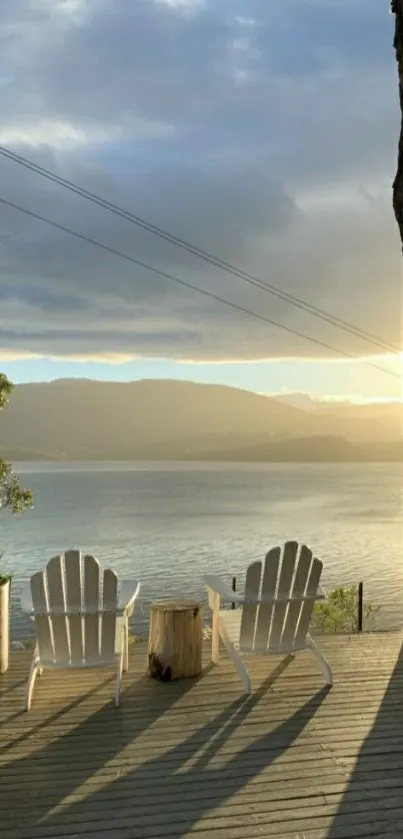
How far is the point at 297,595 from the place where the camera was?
398 centimetres

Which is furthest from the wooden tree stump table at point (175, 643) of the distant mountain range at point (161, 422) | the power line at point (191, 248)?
the distant mountain range at point (161, 422)

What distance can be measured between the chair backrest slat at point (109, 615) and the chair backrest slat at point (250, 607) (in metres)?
0.72

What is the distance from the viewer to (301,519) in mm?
46875

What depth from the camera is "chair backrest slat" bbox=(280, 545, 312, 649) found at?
3967 mm

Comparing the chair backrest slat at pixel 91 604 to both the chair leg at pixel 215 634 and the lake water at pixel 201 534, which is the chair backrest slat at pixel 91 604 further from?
the lake water at pixel 201 534

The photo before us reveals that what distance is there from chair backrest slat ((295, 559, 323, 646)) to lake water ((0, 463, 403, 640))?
8.49 meters

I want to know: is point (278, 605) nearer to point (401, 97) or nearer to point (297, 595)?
point (297, 595)

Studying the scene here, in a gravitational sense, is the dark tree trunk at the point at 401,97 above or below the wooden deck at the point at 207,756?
above

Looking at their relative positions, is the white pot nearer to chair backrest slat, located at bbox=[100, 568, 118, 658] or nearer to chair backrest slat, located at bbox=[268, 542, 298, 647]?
chair backrest slat, located at bbox=[100, 568, 118, 658]

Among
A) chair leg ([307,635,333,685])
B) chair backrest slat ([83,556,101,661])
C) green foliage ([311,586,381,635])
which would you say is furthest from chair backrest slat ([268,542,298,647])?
green foliage ([311,586,381,635])

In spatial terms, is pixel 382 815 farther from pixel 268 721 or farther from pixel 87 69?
pixel 87 69

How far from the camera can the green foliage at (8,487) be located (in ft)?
16.5

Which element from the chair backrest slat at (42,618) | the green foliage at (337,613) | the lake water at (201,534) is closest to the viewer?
the chair backrest slat at (42,618)

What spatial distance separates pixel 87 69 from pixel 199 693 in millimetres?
9526
